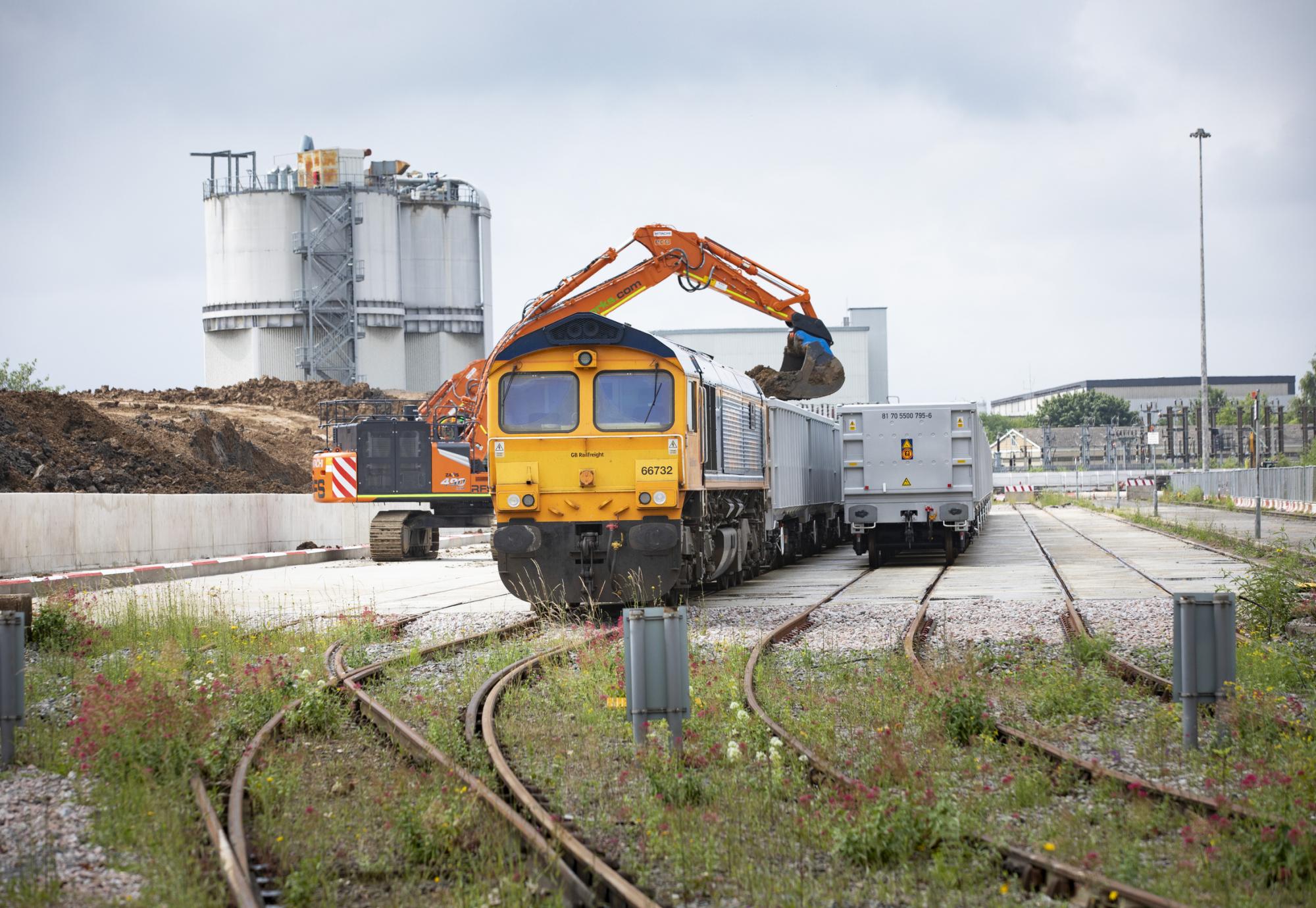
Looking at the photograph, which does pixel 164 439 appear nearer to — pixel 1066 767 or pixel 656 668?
pixel 656 668

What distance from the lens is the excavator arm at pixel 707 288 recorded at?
23.6 metres

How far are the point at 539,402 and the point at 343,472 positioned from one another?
48.8 ft

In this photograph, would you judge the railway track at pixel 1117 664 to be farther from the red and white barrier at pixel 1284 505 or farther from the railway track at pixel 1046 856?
the red and white barrier at pixel 1284 505

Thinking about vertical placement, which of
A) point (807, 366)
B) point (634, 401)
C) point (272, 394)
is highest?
point (272, 394)

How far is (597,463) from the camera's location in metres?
16.2

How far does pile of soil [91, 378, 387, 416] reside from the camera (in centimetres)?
5809

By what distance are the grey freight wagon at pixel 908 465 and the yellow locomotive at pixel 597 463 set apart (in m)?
8.65

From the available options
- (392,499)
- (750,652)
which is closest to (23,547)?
(392,499)

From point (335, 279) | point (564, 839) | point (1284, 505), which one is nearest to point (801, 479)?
point (564, 839)

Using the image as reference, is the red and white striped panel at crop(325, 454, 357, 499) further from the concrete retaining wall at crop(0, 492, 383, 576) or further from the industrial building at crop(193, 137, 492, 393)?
the industrial building at crop(193, 137, 492, 393)

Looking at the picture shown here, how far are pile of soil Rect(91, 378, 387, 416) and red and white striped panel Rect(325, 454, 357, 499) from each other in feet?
90.5

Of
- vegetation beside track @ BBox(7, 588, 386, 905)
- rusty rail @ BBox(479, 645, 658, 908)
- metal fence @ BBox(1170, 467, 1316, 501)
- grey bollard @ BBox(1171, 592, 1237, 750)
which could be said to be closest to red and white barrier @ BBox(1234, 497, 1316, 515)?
metal fence @ BBox(1170, 467, 1316, 501)

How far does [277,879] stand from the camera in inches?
234

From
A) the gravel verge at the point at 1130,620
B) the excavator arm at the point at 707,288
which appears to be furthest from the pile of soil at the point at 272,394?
the gravel verge at the point at 1130,620
